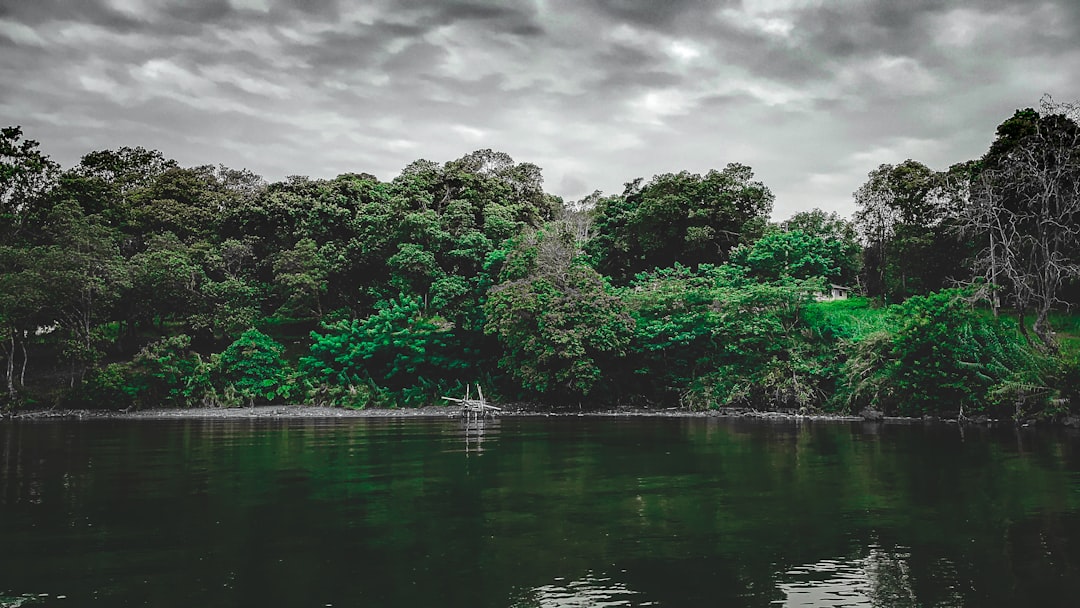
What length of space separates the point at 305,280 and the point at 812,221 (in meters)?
30.3

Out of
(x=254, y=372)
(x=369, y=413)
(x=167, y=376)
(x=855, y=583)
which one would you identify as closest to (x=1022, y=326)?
(x=369, y=413)

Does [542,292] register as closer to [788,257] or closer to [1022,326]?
[788,257]

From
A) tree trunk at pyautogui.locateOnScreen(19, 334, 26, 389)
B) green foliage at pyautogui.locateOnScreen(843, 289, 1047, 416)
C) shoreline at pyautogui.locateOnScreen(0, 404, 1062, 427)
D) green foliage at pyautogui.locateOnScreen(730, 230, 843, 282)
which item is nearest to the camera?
green foliage at pyautogui.locateOnScreen(843, 289, 1047, 416)

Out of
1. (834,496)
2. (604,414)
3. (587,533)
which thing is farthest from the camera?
(604,414)

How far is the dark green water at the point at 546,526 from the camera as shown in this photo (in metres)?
8.85

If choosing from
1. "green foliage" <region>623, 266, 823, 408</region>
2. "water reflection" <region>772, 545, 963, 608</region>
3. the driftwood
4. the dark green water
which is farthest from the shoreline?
"water reflection" <region>772, 545, 963, 608</region>

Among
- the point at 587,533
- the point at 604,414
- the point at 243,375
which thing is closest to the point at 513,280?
the point at 604,414

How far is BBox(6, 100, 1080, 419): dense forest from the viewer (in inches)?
1353

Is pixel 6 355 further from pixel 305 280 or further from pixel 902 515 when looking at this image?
pixel 902 515

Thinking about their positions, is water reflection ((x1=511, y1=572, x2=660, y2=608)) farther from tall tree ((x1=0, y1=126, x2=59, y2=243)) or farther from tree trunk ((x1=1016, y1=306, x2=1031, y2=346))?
tall tree ((x1=0, y1=126, x2=59, y2=243))

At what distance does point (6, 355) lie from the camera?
43656mm

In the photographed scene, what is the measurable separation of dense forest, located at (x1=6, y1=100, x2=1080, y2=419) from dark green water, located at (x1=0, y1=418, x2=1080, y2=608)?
1297 cm

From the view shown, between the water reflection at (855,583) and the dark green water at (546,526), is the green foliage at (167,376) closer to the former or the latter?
the dark green water at (546,526)

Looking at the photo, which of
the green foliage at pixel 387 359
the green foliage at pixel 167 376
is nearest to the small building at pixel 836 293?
the green foliage at pixel 387 359
